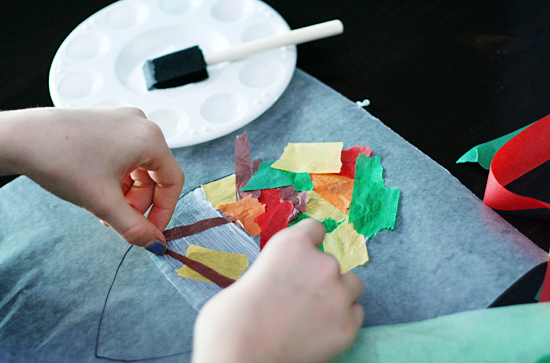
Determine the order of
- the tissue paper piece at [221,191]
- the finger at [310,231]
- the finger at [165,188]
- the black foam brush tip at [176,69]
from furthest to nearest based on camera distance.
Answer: the black foam brush tip at [176,69] → the tissue paper piece at [221,191] → the finger at [165,188] → the finger at [310,231]

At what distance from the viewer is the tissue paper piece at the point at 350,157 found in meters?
0.61

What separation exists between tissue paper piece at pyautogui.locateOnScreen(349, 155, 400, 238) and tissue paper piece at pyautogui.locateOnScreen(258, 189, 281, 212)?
0.10 metres

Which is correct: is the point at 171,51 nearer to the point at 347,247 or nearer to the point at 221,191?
the point at 221,191

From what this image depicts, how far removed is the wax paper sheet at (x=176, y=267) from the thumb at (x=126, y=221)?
75 mm

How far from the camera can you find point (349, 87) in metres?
0.70

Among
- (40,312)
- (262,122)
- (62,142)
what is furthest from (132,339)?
(262,122)

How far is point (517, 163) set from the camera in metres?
0.56

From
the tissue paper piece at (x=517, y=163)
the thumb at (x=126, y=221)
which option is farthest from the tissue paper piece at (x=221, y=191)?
the tissue paper piece at (x=517, y=163)

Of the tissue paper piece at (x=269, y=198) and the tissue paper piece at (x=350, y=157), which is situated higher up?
the tissue paper piece at (x=350, y=157)

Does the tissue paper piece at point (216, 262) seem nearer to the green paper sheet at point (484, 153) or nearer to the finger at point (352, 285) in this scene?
the finger at point (352, 285)

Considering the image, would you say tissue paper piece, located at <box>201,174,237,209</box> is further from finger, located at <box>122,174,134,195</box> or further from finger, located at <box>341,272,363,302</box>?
finger, located at <box>341,272,363,302</box>

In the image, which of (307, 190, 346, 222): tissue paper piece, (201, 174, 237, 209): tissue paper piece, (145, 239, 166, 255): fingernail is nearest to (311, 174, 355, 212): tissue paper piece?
(307, 190, 346, 222): tissue paper piece

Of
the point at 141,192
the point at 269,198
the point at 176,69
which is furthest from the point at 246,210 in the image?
the point at 176,69

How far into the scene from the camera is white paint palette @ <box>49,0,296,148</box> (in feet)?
2.23
